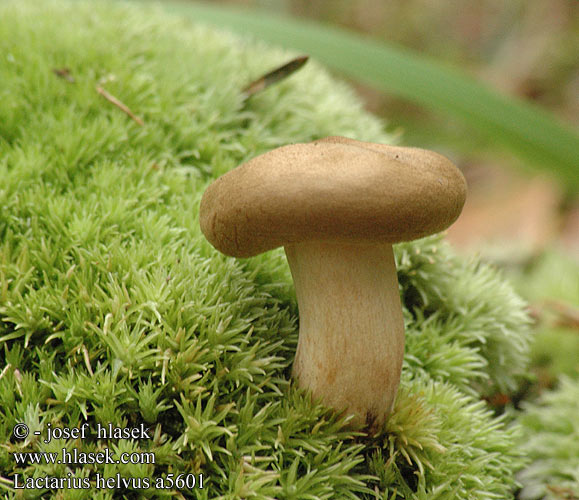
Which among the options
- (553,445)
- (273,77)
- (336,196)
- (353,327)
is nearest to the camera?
(336,196)

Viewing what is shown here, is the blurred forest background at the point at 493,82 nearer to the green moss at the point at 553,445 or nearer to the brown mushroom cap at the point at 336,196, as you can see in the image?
the green moss at the point at 553,445

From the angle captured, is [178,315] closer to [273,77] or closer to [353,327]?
[353,327]

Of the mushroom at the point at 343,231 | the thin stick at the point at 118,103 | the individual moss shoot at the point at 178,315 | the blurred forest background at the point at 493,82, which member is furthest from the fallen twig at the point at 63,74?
the blurred forest background at the point at 493,82

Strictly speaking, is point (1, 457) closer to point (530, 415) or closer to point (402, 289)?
point (402, 289)

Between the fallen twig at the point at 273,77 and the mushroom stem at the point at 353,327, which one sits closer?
the mushroom stem at the point at 353,327

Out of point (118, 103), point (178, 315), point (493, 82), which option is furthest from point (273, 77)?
point (493, 82)

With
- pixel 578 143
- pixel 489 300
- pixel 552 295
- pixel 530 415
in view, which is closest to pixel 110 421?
pixel 489 300
